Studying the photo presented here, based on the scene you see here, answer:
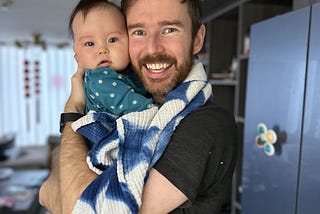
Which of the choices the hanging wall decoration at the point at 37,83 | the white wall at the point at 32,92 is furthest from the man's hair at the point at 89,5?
the white wall at the point at 32,92

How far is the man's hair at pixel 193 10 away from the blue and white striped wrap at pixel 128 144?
181mm

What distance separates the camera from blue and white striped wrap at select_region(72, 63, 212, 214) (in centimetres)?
62

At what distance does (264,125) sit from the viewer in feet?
4.91

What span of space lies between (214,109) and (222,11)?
1886mm

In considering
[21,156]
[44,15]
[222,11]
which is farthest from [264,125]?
[21,156]

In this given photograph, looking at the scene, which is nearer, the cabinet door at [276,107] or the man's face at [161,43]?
the man's face at [161,43]

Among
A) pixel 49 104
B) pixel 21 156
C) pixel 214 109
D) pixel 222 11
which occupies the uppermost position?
pixel 222 11

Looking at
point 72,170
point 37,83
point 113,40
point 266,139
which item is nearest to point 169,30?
point 113,40

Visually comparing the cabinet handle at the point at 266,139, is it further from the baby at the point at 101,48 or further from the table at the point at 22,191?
the table at the point at 22,191

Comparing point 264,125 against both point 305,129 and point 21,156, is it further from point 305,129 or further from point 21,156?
point 21,156

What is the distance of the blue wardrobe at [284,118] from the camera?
115 cm

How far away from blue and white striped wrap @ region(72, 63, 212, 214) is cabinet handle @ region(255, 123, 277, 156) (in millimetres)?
760

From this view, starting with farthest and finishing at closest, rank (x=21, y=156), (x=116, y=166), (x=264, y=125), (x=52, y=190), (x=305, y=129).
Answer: (x=21, y=156) → (x=264, y=125) → (x=305, y=129) → (x=52, y=190) → (x=116, y=166)

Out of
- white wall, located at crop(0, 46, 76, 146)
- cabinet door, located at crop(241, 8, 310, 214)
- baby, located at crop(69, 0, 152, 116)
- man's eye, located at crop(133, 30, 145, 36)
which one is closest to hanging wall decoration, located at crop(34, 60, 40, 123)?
white wall, located at crop(0, 46, 76, 146)
